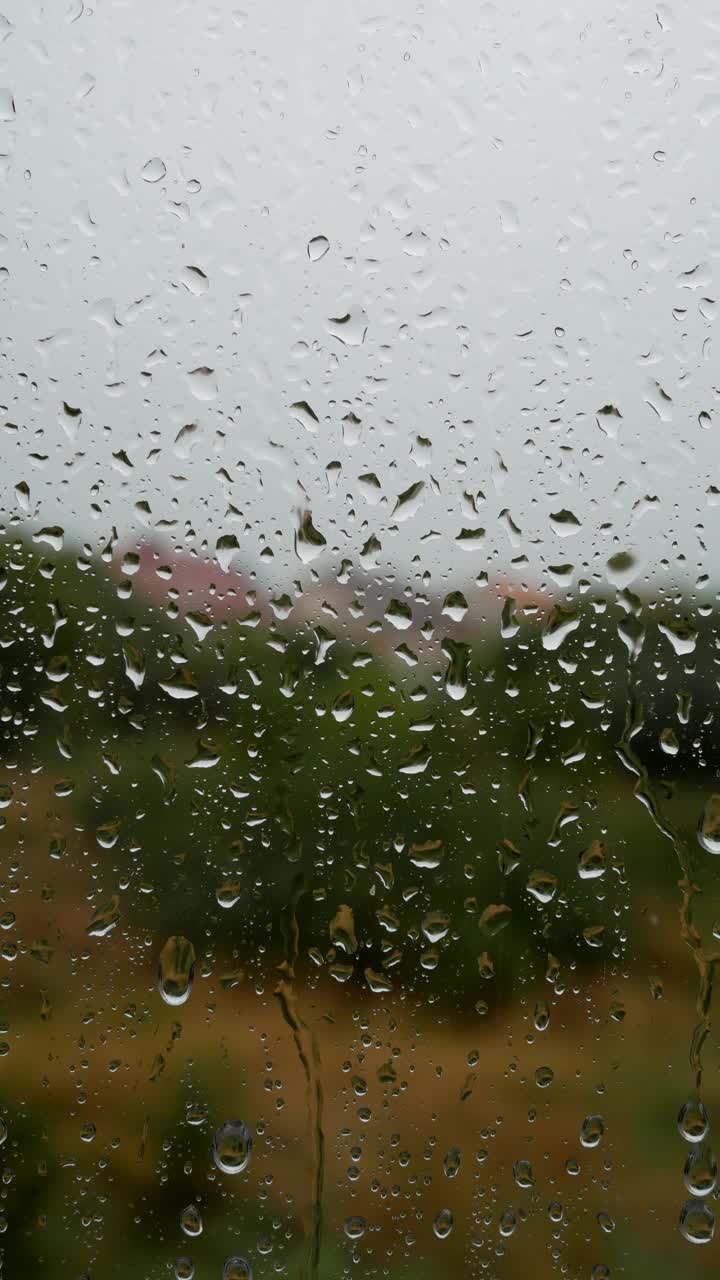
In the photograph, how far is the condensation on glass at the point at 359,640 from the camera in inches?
33.8

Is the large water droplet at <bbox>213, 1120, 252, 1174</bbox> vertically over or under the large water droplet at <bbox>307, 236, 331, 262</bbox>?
under

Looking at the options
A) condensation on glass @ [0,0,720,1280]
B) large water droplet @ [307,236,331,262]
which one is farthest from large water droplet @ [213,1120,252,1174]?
large water droplet @ [307,236,331,262]

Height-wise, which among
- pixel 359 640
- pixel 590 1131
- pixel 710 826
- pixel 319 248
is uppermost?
pixel 319 248

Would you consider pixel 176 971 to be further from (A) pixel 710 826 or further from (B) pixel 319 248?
(B) pixel 319 248

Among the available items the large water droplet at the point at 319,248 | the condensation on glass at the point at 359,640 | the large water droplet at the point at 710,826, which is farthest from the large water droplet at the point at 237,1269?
the large water droplet at the point at 319,248

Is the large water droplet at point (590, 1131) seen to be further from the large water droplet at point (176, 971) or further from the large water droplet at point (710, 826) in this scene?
the large water droplet at point (176, 971)

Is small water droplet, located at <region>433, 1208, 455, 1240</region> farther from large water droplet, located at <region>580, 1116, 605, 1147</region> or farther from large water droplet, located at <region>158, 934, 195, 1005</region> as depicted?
large water droplet, located at <region>158, 934, 195, 1005</region>

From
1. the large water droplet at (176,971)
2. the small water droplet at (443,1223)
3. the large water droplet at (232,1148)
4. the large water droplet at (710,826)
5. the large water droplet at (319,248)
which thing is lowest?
the small water droplet at (443,1223)

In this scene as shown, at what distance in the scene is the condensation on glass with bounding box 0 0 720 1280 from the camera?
86 cm

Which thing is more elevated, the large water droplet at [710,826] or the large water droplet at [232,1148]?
the large water droplet at [710,826]

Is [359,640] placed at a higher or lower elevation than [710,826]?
higher

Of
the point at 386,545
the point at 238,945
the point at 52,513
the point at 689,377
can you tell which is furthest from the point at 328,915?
the point at 689,377

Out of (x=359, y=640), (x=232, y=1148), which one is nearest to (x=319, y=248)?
(x=359, y=640)

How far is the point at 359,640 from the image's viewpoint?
34.0 inches
